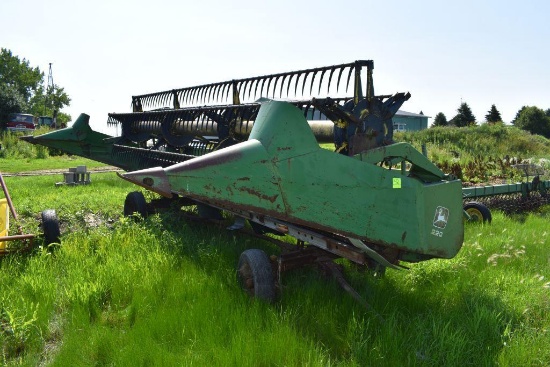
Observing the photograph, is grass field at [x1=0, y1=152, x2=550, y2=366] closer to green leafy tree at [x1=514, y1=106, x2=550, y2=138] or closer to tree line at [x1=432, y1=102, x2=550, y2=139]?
tree line at [x1=432, y1=102, x2=550, y2=139]

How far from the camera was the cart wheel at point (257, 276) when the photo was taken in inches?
141

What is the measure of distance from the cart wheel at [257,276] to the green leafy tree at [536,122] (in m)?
49.2

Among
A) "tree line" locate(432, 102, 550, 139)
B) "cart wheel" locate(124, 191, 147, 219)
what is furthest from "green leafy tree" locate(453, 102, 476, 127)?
"cart wheel" locate(124, 191, 147, 219)

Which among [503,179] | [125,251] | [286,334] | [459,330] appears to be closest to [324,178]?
[286,334]

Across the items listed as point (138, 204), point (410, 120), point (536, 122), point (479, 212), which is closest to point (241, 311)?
point (138, 204)

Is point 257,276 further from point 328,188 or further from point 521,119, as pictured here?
point 521,119

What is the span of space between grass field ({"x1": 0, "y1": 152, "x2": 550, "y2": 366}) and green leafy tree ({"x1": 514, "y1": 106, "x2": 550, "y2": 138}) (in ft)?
154

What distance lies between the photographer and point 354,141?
12.8ft

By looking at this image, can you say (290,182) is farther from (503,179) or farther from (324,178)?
(503,179)

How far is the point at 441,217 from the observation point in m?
3.62

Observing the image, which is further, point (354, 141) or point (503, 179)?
point (503, 179)

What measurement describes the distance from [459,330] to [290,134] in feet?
6.22

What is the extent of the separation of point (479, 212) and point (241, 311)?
546cm

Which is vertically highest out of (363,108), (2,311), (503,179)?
(363,108)
